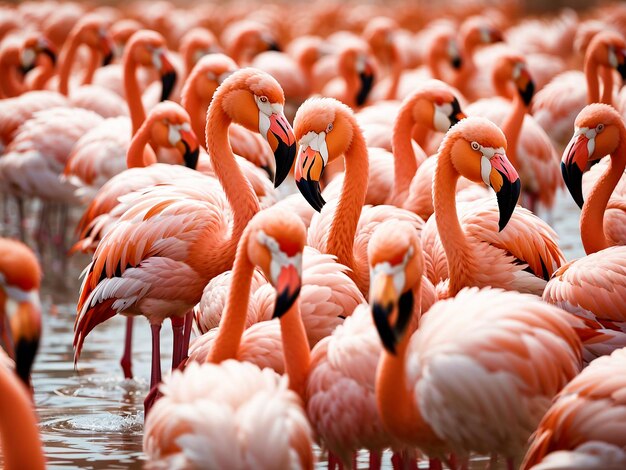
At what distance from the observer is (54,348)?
7.29m

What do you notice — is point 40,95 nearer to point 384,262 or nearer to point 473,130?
point 473,130

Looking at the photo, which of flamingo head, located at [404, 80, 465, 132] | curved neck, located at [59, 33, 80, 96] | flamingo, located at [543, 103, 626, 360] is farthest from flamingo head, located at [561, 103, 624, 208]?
curved neck, located at [59, 33, 80, 96]

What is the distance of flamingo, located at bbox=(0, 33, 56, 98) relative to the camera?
1154cm

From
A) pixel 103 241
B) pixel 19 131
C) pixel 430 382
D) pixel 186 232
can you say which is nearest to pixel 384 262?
pixel 430 382

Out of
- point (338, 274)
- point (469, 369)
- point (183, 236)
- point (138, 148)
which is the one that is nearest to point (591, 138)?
point (338, 274)

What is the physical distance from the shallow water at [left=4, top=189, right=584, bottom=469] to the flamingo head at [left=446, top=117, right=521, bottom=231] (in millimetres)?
1256

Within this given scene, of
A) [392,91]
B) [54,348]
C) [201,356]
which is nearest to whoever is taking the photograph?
[201,356]

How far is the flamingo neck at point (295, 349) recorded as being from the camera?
4273mm

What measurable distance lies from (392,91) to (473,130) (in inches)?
274

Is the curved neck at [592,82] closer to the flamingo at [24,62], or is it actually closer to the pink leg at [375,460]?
the pink leg at [375,460]

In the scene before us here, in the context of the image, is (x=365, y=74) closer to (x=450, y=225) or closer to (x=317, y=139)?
(x=317, y=139)

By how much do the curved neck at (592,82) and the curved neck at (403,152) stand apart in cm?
219

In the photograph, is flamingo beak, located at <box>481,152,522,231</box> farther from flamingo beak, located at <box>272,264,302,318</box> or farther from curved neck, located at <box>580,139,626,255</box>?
flamingo beak, located at <box>272,264,302,318</box>

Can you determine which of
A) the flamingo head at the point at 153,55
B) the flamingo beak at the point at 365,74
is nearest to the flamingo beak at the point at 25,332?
the flamingo head at the point at 153,55
